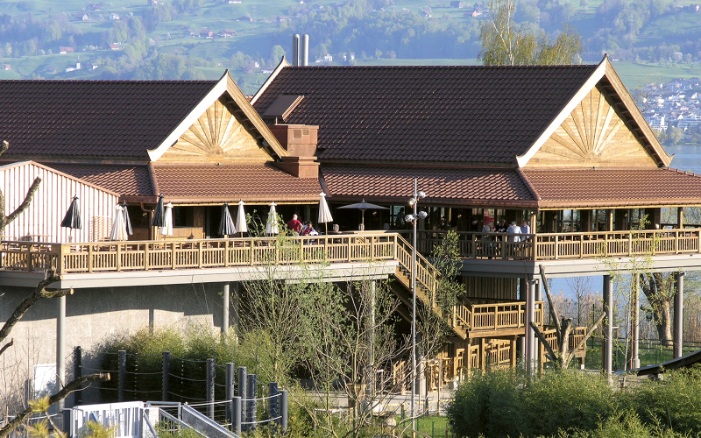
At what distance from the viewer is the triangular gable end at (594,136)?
50.8 meters

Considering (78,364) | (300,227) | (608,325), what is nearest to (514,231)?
(608,325)

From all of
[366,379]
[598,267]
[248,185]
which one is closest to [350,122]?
[248,185]

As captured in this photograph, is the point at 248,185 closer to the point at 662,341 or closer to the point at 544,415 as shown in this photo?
the point at 544,415

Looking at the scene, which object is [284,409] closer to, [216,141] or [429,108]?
[216,141]

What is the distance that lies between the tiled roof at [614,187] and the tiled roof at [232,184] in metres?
7.27

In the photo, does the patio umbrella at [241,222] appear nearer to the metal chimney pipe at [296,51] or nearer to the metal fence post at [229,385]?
the metal fence post at [229,385]

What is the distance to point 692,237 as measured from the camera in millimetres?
51719

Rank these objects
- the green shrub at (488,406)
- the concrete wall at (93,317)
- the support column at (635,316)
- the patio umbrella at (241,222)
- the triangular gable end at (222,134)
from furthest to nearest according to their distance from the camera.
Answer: the support column at (635,316) < the triangular gable end at (222,134) < the patio umbrella at (241,222) < the concrete wall at (93,317) < the green shrub at (488,406)

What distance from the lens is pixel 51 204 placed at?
42.8m

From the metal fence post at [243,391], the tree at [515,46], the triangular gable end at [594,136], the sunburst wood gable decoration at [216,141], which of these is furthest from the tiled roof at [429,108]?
the tree at [515,46]

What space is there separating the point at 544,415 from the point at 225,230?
13027 mm

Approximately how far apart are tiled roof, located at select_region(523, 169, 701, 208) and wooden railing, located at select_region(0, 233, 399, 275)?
551cm

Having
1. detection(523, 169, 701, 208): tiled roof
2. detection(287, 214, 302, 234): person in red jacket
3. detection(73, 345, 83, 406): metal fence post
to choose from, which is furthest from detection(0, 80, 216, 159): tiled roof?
detection(523, 169, 701, 208): tiled roof

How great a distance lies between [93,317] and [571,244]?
48.5ft
